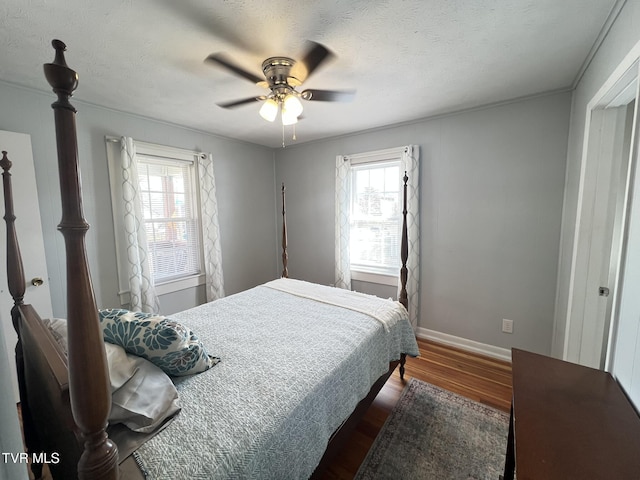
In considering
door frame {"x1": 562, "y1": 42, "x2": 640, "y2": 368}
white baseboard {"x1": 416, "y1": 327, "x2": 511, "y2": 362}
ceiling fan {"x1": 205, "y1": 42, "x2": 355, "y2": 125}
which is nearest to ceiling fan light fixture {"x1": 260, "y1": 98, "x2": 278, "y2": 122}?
ceiling fan {"x1": 205, "y1": 42, "x2": 355, "y2": 125}

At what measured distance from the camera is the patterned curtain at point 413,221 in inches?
110

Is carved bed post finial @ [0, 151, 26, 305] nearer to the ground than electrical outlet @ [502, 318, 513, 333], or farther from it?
farther from it

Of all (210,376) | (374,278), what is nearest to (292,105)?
(210,376)

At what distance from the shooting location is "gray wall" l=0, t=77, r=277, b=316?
2084 mm

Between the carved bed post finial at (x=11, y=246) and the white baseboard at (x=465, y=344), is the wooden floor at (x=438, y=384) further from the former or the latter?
the carved bed post finial at (x=11, y=246)

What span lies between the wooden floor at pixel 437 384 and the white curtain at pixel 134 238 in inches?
55.6

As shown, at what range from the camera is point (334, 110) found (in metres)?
2.54

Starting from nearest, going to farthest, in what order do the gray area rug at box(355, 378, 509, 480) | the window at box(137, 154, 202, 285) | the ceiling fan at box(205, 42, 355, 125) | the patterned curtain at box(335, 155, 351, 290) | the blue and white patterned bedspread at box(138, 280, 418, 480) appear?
the blue and white patterned bedspread at box(138, 280, 418, 480), the gray area rug at box(355, 378, 509, 480), the ceiling fan at box(205, 42, 355, 125), the window at box(137, 154, 202, 285), the patterned curtain at box(335, 155, 351, 290)

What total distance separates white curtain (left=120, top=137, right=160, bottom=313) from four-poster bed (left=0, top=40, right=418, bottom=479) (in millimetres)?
1024

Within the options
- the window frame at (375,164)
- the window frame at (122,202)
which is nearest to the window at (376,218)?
the window frame at (375,164)

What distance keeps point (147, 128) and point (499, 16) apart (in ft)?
9.76

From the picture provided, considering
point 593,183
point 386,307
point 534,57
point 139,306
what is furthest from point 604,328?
point 139,306

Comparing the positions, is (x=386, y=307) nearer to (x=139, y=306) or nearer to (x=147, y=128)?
(x=139, y=306)

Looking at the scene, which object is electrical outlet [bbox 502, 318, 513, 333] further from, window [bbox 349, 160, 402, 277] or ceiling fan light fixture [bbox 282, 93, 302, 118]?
ceiling fan light fixture [bbox 282, 93, 302, 118]
